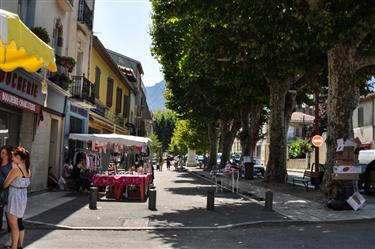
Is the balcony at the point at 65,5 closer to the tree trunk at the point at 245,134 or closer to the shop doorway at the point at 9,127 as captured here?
the shop doorway at the point at 9,127

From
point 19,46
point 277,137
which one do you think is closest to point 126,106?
point 277,137

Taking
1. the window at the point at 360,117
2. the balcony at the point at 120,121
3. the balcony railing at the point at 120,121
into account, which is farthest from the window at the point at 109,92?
the window at the point at 360,117

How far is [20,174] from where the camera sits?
7828 mm

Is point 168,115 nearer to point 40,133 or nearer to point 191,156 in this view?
point 191,156

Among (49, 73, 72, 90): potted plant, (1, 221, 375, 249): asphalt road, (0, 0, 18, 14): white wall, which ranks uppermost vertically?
(0, 0, 18, 14): white wall

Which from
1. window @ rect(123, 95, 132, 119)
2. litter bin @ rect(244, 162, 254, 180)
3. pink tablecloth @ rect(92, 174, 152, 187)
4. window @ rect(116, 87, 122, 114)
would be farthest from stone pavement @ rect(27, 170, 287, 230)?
window @ rect(123, 95, 132, 119)

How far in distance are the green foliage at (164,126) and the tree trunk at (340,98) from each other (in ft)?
312

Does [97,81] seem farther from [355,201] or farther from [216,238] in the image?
[216,238]

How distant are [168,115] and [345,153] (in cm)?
9641

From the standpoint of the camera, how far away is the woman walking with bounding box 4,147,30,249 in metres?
7.80

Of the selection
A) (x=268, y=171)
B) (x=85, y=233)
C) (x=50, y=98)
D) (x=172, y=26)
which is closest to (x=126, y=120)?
(x=172, y=26)

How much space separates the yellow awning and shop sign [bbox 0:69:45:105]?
4593 millimetres

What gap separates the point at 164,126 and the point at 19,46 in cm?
10444

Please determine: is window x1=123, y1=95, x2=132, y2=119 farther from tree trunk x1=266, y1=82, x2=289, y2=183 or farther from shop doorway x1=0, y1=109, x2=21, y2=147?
shop doorway x1=0, y1=109, x2=21, y2=147
